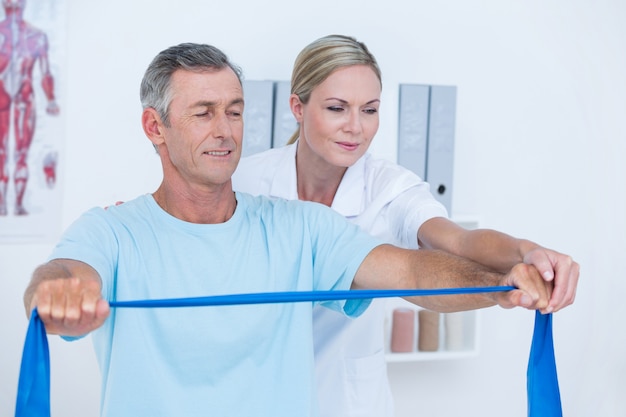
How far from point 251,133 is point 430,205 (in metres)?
1.07

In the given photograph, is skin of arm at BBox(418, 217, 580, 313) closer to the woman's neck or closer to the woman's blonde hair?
the woman's neck

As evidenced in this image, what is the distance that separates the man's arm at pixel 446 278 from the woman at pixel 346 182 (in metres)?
0.21

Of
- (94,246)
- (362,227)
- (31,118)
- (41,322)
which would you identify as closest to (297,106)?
(362,227)

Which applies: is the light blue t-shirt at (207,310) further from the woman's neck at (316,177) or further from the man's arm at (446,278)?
the woman's neck at (316,177)

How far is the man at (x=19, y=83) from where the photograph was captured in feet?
9.40

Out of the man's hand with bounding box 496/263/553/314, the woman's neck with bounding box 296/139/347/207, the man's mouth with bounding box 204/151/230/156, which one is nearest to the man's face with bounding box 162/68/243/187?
the man's mouth with bounding box 204/151/230/156

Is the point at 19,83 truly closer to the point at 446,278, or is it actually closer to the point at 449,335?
the point at 449,335

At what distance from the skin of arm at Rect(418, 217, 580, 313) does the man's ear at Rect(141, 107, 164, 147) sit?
591mm

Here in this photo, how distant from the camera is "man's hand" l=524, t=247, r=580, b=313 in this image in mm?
1354

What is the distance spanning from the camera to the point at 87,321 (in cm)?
116

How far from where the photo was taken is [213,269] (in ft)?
4.98

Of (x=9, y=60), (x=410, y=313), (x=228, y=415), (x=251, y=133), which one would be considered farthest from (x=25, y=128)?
Result: (x=228, y=415)

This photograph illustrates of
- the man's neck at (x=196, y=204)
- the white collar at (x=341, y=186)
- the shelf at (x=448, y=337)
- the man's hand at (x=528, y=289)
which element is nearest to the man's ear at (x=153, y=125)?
the man's neck at (x=196, y=204)

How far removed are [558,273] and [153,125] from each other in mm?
836
